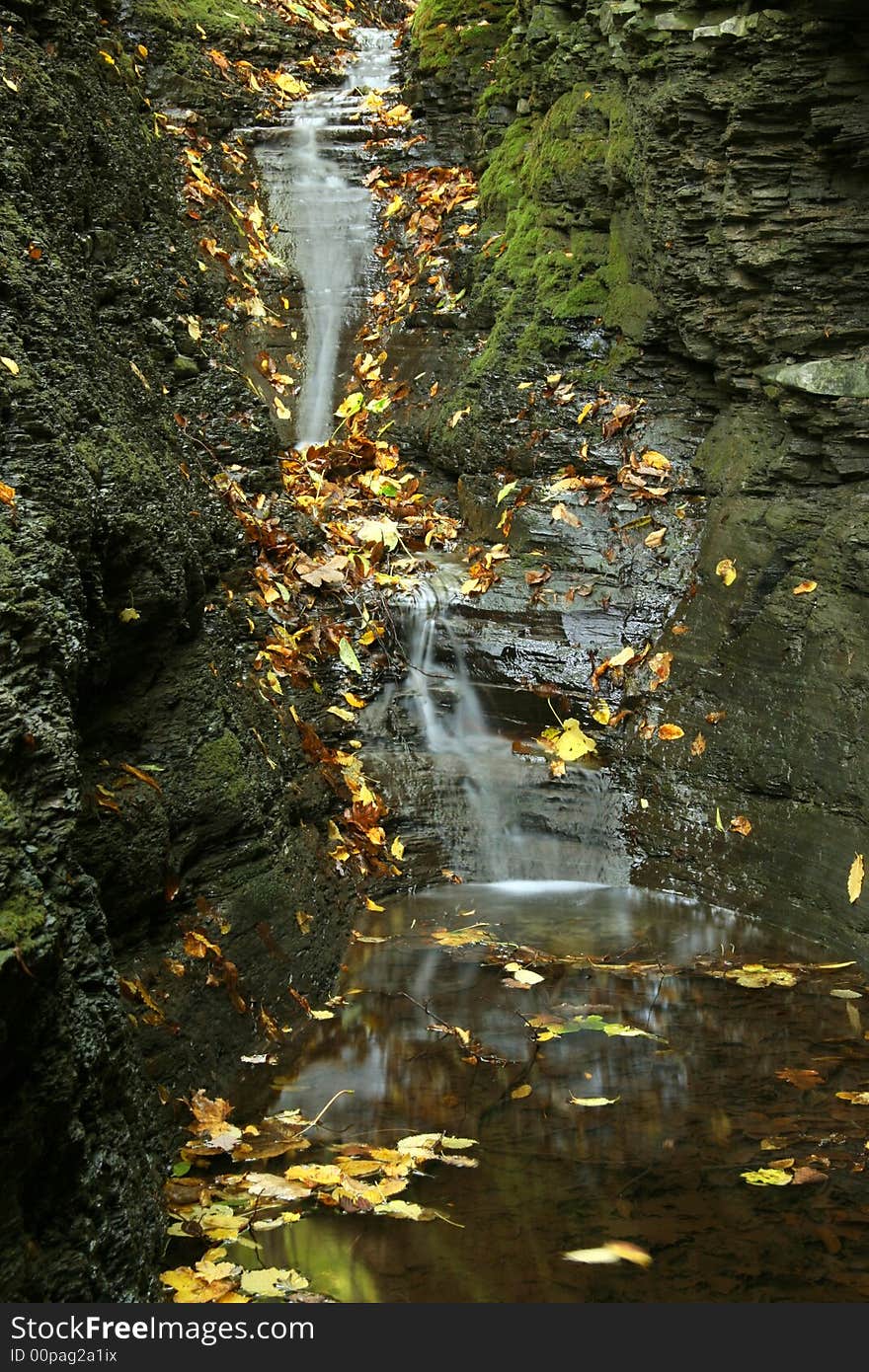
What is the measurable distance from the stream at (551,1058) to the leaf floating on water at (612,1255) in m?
0.02

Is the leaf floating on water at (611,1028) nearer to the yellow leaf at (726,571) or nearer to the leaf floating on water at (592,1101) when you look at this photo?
the leaf floating on water at (592,1101)

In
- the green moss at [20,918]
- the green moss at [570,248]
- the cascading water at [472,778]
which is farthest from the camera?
the green moss at [570,248]

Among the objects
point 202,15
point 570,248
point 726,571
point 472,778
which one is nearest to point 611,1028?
point 472,778

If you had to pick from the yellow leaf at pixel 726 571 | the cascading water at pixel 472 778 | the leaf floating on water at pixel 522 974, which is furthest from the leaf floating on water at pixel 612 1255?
the yellow leaf at pixel 726 571

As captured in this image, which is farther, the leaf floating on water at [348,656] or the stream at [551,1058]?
the leaf floating on water at [348,656]

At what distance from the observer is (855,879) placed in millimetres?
5145

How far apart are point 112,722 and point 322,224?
812cm

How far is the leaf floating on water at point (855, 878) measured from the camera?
5121 millimetres

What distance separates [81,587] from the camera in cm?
327

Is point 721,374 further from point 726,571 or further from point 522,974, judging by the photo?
point 522,974

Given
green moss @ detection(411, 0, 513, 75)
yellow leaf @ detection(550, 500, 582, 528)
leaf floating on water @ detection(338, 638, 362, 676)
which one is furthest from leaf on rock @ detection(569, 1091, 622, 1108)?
green moss @ detection(411, 0, 513, 75)

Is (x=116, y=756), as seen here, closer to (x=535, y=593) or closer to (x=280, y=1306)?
(x=280, y=1306)

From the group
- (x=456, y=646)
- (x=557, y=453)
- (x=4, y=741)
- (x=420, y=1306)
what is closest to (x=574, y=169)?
(x=557, y=453)

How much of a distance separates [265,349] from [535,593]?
4074 mm
